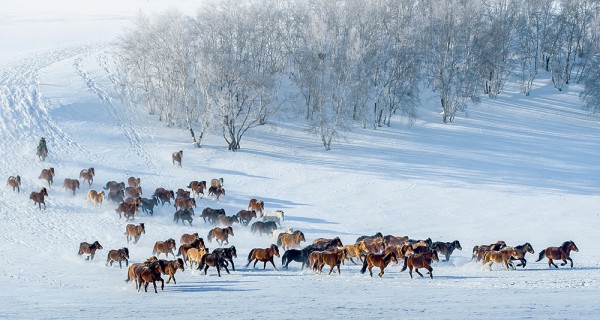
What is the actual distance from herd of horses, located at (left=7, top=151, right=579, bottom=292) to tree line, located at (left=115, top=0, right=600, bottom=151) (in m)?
12.6

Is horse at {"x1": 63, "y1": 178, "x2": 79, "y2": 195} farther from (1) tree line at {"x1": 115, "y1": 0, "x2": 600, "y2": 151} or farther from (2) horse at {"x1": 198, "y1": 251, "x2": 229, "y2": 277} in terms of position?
(2) horse at {"x1": 198, "y1": 251, "x2": 229, "y2": 277}

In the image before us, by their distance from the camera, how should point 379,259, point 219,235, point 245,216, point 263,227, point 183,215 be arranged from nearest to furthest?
point 379,259 → point 219,235 → point 263,227 → point 183,215 → point 245,216

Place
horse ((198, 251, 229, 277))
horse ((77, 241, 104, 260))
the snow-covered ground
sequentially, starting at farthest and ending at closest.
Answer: horse ((77, 241, 104, 260))
horse ((198, 251, 229, 277))
the snow-covered ground

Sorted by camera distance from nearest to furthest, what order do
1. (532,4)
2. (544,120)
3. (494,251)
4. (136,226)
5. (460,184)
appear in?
(494,251) < (136,226) < (460,184) < (544,120) < (532,4)

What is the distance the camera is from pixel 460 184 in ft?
108

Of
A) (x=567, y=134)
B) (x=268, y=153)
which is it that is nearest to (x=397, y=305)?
(x=268, y=153)

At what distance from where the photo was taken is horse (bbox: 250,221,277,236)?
24.7 m

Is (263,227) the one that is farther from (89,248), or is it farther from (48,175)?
(48,175)

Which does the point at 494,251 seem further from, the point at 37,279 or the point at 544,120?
the point at 544,120

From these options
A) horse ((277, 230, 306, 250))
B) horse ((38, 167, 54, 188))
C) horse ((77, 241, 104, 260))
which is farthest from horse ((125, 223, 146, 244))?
horse ((38, 167, 54, 188))

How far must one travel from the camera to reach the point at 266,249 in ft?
63.7

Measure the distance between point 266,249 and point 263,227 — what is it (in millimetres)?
5406

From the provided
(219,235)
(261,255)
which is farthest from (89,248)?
(261,255)

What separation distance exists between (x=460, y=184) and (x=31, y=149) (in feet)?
72.3
